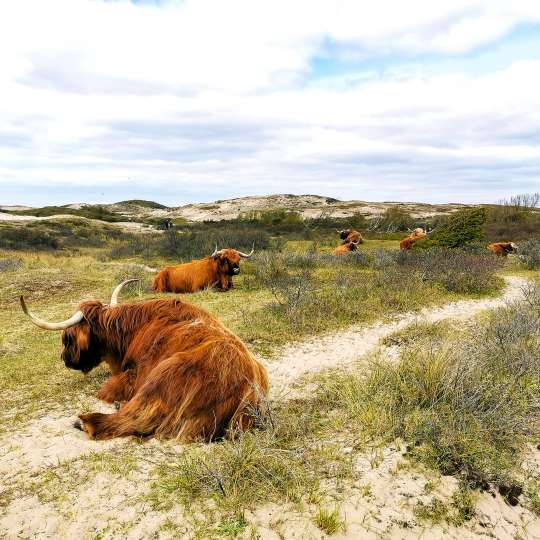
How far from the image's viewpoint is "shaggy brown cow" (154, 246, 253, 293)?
12.2 m

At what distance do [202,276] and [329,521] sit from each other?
9957 millimetres

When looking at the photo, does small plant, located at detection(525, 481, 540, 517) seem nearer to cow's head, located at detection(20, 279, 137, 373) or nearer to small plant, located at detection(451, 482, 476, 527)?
small plant, located at detection(451, 482, 476, 527)

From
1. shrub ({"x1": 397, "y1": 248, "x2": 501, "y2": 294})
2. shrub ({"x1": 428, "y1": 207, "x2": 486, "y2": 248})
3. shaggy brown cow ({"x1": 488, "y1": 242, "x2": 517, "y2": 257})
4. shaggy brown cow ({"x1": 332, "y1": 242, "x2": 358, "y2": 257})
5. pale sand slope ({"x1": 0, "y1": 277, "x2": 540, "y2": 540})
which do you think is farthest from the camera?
shaggy brown cow ({"x1": 488, "y1": 242, "x2": 517, "y2": 257})

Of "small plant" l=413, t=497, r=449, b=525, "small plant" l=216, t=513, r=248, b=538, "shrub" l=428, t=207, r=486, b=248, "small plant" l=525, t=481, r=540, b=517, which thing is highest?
"shrub" l=428, t=207, r=486, b=248

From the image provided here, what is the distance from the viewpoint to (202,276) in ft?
40.0

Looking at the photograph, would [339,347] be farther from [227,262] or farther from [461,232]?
[461,232]

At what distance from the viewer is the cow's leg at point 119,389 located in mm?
4609

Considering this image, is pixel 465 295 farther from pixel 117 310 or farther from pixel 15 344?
pixel 15 344

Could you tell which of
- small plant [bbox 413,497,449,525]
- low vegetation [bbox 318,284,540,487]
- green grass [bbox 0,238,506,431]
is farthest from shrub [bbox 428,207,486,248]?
small plant [bbox 413,497,449,525]

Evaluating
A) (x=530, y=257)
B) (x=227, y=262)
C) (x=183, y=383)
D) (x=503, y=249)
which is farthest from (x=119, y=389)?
(x=503, y=249)

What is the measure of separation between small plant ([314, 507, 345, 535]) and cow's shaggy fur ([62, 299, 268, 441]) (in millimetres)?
1048

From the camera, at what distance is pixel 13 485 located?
3.25 meters

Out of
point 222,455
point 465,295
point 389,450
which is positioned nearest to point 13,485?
point 222,455

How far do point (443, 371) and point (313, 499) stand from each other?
1.91m
